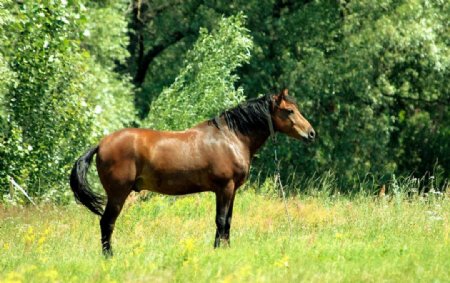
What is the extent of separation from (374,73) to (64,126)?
1129 centimetres

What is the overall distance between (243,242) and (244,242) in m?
0.03

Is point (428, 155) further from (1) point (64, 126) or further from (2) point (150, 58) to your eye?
(1) point (64, 126)

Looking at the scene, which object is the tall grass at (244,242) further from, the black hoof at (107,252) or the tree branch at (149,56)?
the tree branch at (149,56)

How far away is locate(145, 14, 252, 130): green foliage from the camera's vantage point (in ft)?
69.5

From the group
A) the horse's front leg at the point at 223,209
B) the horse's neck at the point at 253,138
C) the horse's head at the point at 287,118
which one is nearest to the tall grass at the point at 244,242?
the horse's front leg at the point at 223,209

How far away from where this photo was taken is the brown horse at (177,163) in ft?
36.0

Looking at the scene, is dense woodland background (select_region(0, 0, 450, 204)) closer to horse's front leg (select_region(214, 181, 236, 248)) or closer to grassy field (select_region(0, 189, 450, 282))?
grassy field (select_region(0, 189, 450, 282))

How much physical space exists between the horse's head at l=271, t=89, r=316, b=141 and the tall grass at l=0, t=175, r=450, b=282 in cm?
129

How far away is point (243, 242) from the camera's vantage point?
36.8ft

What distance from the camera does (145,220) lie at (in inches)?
545

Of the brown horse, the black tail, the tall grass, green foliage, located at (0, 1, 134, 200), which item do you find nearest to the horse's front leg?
the brown horse

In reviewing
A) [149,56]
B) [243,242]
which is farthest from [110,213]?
[149,56]

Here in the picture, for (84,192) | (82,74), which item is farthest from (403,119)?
(84,192)

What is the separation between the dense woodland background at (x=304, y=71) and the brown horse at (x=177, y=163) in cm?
941
